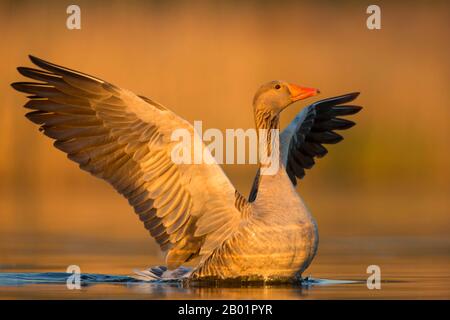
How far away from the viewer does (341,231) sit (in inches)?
789

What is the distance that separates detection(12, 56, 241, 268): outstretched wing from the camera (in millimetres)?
13727

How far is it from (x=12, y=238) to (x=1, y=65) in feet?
33.4

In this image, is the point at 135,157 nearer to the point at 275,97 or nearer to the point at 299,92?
the point at 275,97

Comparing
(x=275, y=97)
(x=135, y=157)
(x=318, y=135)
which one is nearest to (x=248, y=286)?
(x=135, y=157)

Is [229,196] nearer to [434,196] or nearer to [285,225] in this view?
[285,225]

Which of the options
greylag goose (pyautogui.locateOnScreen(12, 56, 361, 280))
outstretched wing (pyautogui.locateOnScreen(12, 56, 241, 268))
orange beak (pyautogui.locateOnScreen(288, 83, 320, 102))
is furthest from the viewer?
orange beak (pyautogui.locateOnScreen(288, 83, 320, 102))

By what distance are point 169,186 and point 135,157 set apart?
507 millimetres

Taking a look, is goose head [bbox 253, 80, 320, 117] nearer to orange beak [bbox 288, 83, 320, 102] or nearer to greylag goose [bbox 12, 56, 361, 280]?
orange beak [bbox 288, 83, 320, 102]

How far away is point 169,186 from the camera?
1398 cm

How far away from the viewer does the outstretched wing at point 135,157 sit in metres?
13.7

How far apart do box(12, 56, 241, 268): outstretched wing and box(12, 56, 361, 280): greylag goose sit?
0.4 inches

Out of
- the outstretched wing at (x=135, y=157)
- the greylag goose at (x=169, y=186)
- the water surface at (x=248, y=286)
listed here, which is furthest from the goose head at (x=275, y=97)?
the water surface at (x=248, y=286)

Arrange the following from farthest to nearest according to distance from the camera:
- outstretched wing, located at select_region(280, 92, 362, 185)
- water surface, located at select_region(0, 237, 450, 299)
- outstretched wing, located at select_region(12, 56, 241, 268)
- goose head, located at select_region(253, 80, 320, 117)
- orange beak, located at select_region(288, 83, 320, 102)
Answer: outstretched wing, located at select_region(280, 92, 362, 185) → goose head, located at select_region(253, 80, 320, 117) → orange beak, located at select_region(288, 83, 320, 102) → outstretched wing, located at select_region(12, 56, 241, 268) → water surface, located at select_region(0, 237, 450, 299)

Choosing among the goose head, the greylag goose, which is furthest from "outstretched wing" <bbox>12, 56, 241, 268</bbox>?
the goose head
